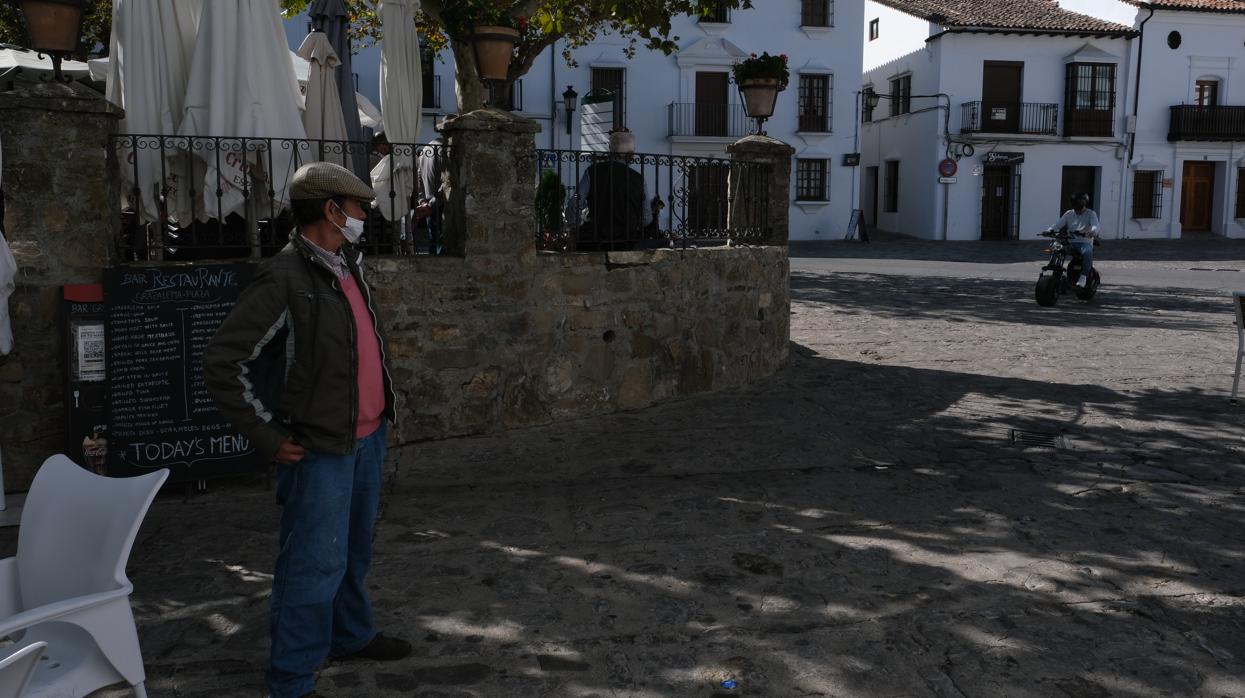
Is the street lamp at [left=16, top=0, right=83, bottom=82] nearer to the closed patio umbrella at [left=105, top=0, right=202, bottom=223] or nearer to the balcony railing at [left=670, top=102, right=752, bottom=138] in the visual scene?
the closed patio umbrella at [left=105, top=0, right=202, bottom=223]

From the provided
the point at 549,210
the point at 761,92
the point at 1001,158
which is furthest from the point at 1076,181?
the point at 549,210

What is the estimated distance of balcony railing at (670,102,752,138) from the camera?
29750 mm

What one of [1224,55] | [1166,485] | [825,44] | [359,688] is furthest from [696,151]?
[359,688]

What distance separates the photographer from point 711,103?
30078 millimetres

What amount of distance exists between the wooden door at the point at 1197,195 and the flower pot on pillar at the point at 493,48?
32.2 meters

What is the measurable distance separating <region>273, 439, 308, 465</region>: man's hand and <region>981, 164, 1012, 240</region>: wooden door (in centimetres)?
3155

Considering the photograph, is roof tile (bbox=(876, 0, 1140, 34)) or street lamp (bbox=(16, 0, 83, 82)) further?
roof tile (bbox=(876, 0, 1140, 34))

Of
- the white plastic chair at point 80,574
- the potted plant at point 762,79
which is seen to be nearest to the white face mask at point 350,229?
the white plastic chair at point 80,574

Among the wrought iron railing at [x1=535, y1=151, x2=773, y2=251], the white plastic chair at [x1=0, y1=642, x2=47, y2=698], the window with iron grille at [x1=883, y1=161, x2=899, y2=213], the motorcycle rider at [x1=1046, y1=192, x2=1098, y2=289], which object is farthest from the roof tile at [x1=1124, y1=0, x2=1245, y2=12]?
the white plastic chair at [x1=0, y1=642, x2=47, y2=698]

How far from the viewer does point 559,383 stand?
23.1 feet

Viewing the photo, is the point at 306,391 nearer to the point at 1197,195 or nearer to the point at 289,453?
the point at 289,453

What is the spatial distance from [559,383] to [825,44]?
2639 centimetres

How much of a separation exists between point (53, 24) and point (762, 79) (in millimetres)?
5660

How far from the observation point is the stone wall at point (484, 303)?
532 centimetres
